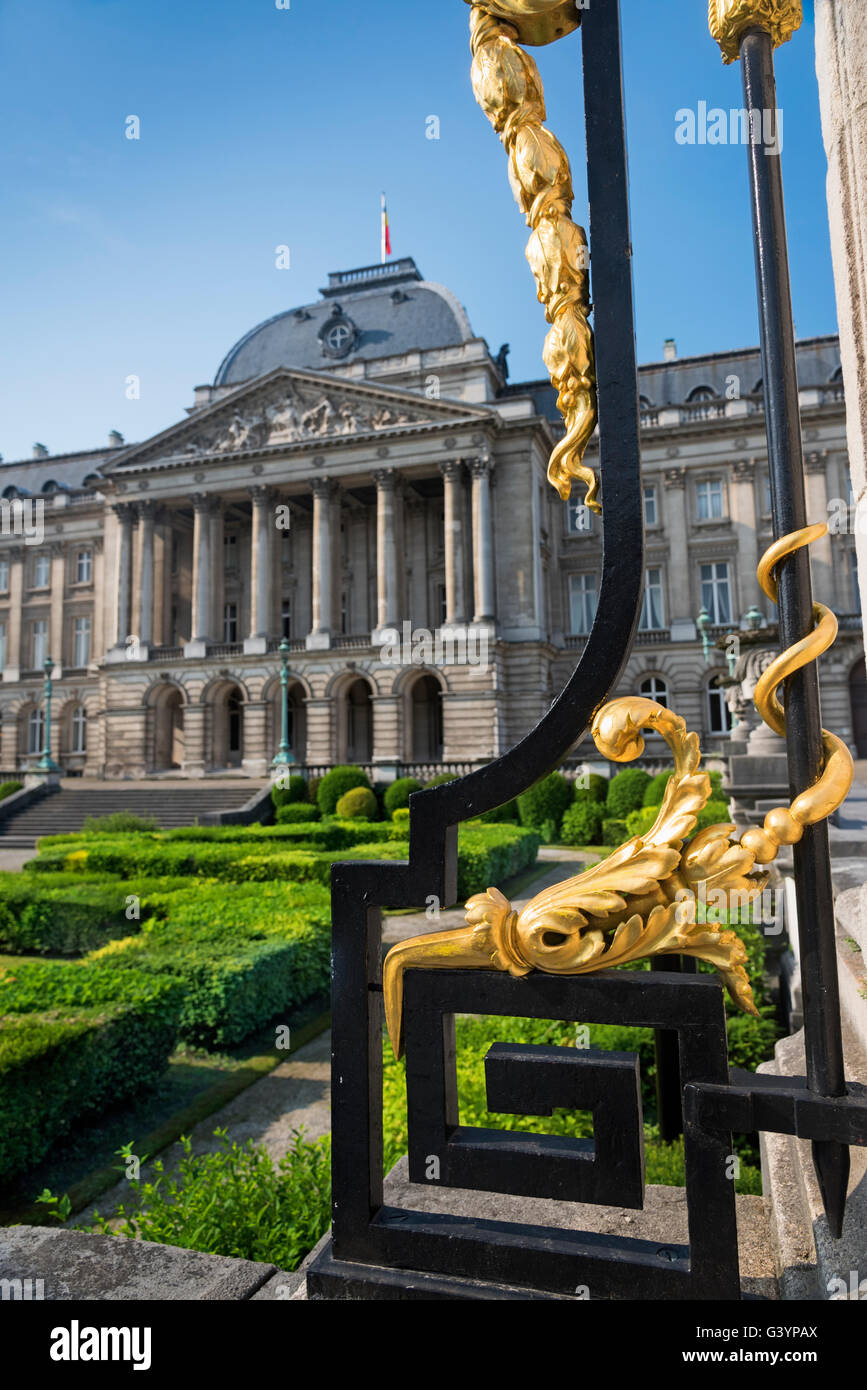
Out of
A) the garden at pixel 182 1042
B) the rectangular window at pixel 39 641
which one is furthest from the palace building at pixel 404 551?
the garden at pixel 182 1042

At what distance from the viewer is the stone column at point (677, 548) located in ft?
118

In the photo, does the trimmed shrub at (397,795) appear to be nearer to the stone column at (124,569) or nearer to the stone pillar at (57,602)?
the stone column at (124,569)

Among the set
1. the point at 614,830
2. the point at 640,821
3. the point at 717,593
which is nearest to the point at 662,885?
the point at 640,821

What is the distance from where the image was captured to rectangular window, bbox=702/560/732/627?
35.9 meters

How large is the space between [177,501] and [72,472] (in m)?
16.2

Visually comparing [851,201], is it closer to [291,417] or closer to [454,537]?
[454,537]

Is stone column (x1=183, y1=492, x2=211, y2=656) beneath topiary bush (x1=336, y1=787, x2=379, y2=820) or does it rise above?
above

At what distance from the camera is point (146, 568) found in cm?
3784

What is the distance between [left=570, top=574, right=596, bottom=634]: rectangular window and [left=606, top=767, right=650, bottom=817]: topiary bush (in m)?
16.2

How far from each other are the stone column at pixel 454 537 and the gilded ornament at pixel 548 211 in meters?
32.2

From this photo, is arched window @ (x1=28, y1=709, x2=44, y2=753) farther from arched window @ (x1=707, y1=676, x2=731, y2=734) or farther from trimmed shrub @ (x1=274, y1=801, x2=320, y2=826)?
arched window @ (x1=707, y1=676, x2=731, y2=734)

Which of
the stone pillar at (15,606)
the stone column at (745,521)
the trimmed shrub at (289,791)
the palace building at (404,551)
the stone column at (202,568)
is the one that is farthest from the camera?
the stone pillar at (15,606)

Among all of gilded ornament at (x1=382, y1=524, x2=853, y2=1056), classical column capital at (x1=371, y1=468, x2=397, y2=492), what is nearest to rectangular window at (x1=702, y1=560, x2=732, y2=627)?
classical column capital at (x1=371, y1=468, x2=397, y2=492)
